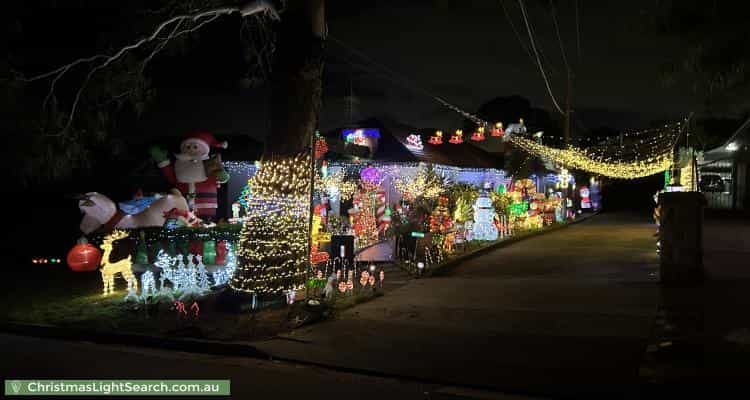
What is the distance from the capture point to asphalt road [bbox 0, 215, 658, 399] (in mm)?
6379

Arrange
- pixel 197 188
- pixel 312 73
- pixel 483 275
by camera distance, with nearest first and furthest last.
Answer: pixel 312 73 < pixel 483 275 < pixel 197 188

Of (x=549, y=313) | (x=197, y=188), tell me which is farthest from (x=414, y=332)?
(x=197, y=188)

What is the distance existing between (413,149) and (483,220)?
169 inches

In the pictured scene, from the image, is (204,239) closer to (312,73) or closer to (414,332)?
Result: (312,73)

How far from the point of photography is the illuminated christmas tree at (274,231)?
34.4 ft

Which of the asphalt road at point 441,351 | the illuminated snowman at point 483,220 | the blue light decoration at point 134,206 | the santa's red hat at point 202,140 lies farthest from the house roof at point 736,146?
the blue light decoration at point 134,206

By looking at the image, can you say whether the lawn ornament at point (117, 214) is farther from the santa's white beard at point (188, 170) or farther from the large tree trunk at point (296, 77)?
the large tree trunk at point (296, 77)

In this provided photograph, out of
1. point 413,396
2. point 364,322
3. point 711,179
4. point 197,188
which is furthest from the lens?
point 711,179

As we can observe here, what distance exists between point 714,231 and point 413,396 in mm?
20049

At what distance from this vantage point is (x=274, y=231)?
10.6 m

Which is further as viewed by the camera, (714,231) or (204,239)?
(714,231)

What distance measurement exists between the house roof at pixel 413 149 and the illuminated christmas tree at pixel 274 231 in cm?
1125

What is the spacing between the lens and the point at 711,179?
36812mm

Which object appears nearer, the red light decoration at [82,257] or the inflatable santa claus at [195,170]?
the red light decoration at [82,257]
